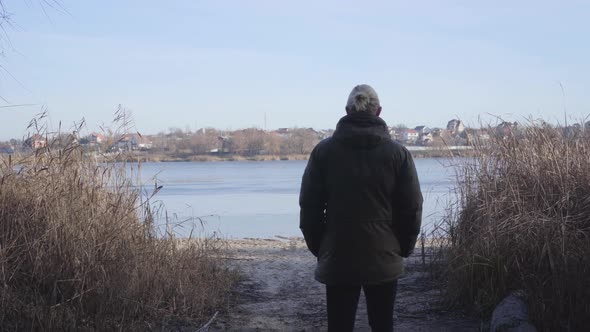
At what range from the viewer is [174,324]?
706cm

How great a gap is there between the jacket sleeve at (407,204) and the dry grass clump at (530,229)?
196 centimetres

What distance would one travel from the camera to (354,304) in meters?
4.52

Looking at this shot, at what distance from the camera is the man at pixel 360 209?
172 inches

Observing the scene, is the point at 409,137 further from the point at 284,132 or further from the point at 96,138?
the point at 284,132

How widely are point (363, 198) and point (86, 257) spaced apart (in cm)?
332

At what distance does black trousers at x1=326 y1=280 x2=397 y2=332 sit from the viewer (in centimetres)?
447

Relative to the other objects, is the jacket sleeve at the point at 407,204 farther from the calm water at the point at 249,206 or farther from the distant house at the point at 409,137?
the distant house at the point at 409,137

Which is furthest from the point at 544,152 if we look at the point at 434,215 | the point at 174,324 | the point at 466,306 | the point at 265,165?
the point at 265,165

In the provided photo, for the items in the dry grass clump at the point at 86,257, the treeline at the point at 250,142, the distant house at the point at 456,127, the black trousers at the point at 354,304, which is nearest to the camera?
Result: the black trousers at the point at 354,304

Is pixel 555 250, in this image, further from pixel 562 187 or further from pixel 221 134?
pixel 221 134

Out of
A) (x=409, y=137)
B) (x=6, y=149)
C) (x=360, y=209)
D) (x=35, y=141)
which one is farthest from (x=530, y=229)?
(x=409, y=137)

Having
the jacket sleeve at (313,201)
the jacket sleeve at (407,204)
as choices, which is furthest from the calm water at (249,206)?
the jacket sleeve at (407,204)

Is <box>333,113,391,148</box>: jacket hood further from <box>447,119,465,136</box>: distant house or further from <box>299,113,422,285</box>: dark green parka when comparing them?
<box>447,119,465,136</box>: distant house

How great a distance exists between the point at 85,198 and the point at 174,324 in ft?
5.05
